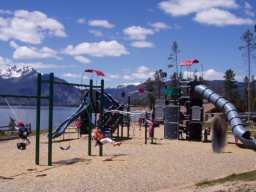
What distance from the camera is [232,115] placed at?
26750 millimetres

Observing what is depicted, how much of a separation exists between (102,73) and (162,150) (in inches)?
352

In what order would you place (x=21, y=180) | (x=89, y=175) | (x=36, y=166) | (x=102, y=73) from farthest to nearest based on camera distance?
(x=102, y=73) → (x=36, y=166) → (x=89, y=175) → (x=21, y=180)

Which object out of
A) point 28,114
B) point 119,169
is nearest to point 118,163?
point 119,169

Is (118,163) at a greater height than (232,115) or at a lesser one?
lesser

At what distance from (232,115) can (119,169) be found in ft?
42.4

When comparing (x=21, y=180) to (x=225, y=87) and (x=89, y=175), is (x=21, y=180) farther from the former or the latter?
(x=225, y=87)

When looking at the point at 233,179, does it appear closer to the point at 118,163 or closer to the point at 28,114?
the point at 118,163

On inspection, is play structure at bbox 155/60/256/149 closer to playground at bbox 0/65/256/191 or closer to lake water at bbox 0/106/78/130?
playground at bbox 0/65/256/191

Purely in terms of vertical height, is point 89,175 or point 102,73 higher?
point 102,73

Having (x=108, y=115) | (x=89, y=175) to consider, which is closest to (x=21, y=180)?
(x=89, y=175)

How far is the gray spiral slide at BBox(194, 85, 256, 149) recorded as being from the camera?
24277mm

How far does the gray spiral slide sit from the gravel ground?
5.43ft

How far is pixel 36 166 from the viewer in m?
16.4

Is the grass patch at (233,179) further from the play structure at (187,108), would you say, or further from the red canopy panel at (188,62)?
the red canopy panel at (188,62)
